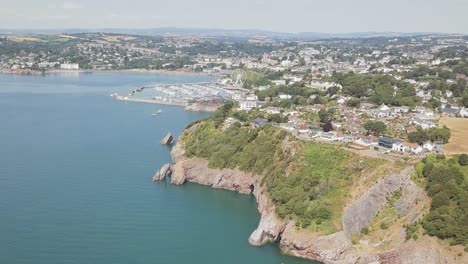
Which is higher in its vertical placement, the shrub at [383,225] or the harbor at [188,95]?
the shrub at [383,225]

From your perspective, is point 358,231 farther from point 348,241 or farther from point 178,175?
point 178,175

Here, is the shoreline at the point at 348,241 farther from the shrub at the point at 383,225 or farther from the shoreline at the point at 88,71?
the shoreline at the point at 88,71

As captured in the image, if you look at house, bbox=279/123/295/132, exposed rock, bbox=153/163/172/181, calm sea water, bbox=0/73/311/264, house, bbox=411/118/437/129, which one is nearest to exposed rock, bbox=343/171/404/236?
calm sea water, bbox=0/73/311/264

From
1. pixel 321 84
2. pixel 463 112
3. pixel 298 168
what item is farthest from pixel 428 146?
pixel 321 84

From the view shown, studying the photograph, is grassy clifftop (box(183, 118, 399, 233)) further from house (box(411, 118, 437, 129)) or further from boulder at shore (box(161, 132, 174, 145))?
house (box(411, 118, 437, 129))

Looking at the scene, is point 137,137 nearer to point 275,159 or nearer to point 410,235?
point 275,159

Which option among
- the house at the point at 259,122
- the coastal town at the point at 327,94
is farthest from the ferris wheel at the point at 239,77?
the house at the point at 259,122
